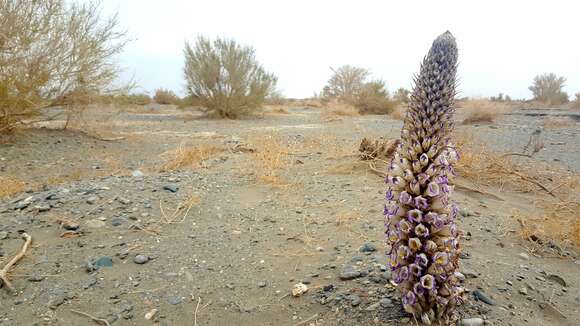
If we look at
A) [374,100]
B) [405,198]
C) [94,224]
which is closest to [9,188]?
[94,224]

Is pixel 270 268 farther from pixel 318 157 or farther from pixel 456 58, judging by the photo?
pixel 318 157

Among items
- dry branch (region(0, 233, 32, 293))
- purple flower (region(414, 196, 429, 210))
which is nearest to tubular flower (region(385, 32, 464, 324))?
purple flower (region(414, 196, 429, 210))

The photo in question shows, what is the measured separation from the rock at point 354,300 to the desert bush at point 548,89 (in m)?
31.8

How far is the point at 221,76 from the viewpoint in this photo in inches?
621

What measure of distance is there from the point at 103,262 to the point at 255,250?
1.07 meters

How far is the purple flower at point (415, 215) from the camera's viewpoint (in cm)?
158

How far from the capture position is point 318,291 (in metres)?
2.21

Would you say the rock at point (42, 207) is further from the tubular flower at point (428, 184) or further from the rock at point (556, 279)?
the rock at point (556, 279)

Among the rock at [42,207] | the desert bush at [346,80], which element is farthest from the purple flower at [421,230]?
the desert bush at [346,80]

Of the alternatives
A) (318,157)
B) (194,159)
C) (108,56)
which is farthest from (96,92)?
(318,157)

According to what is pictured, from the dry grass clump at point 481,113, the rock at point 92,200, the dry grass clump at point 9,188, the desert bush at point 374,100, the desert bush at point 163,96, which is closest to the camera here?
the rock at point 92,200

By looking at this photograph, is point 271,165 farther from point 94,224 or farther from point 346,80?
point 346,80

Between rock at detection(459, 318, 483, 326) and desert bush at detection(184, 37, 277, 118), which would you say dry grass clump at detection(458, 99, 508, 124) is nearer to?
desert bush at detection(184, 37, 277, 118)

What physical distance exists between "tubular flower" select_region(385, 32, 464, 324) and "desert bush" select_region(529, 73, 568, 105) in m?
31.8
